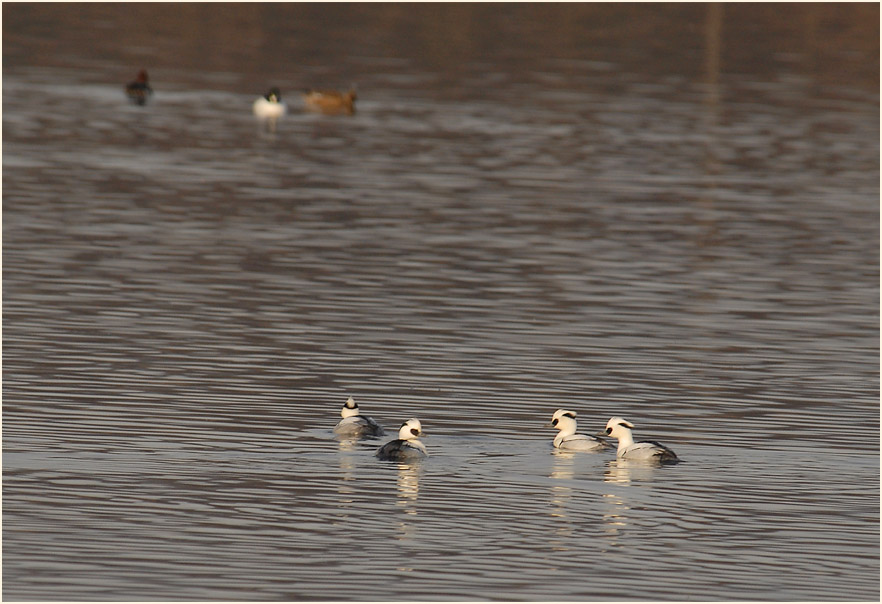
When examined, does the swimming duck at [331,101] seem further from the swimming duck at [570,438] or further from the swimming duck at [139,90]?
the swimming duck at [570,438]

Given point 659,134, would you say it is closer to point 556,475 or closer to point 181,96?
point 181,96

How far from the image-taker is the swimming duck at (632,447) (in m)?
17.4

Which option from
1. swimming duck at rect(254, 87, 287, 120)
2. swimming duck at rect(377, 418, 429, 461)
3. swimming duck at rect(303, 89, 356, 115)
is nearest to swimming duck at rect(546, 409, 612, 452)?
swimming duck at rect(377, 418, 429, 461)

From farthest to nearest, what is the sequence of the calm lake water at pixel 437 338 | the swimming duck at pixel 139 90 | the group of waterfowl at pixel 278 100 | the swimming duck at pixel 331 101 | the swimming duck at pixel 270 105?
1. the swimming duck at pixel 331 101
2. the swimming duck at pixel 139 90
3. the group of waterfowl at pixel 278 100
4. the swimming duck at pixel 270 105
5. the calm lake water at pixel 437 338

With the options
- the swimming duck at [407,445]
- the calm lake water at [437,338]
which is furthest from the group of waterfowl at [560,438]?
the calm lake water at [437,338]

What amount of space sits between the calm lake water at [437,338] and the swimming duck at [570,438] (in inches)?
7.0

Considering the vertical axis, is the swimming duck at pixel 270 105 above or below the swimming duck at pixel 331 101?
below

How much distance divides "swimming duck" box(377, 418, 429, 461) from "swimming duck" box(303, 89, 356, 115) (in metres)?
30.0

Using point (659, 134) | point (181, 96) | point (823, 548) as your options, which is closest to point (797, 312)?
point (823, 548)

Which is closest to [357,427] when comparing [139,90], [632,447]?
[632,447]

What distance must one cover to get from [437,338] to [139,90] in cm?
2512

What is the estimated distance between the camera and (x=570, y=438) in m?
18.0

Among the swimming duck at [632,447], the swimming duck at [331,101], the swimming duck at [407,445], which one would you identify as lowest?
the swimming duck at [407,445]

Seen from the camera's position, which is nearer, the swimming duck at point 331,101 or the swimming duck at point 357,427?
the swimming duck at point 357,427
